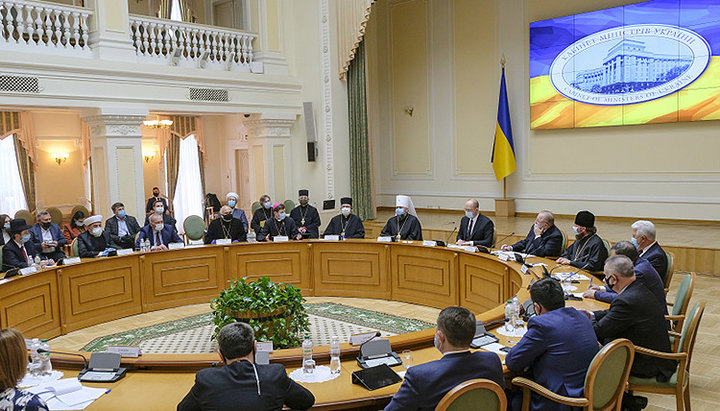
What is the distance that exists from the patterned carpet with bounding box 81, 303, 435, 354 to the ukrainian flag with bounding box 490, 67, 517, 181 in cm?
543

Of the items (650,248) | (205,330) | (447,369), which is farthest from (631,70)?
(447,369)

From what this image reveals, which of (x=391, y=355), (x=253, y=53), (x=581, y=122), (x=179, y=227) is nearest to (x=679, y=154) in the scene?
(x=581, y=122)

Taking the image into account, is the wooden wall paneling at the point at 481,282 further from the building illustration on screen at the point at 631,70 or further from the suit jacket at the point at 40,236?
the building illustration on screen at the point at 631,70

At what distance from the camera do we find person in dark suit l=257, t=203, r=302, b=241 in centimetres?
815

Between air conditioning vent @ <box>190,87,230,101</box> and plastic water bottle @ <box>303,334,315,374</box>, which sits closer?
plastic water bottle @ <box>303,334,315,374</box>

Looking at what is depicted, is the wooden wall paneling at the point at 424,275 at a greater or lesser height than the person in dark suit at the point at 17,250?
lesser

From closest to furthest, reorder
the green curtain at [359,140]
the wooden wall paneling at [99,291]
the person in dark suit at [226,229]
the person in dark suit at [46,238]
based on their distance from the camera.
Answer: the wooden wall paneling at [99,291] < the person in dark suit at [46,238] < the person in dark suit at [226,229] < the green curtain at [359,140]

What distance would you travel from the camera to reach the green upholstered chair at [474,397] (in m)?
2.31

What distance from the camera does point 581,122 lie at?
412 inches

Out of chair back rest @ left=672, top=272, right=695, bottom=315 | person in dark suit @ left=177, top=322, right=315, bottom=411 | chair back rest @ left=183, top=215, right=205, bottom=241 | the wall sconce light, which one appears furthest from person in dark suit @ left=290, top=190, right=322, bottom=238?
person in dark suit @ left=177, top=322, right=315, bottom=411

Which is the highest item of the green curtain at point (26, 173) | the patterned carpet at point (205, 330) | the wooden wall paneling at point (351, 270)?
the green curtain at point (26, 173)

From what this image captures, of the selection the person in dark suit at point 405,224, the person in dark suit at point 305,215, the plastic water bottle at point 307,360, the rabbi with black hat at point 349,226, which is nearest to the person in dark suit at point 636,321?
the plastic water bottle at point 307,360

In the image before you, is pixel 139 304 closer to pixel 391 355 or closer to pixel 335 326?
pixel 335 326

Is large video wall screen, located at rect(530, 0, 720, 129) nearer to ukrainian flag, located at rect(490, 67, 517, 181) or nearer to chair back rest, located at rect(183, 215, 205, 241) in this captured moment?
ukrainian flag, located at rect(490, 67, 517, 181)
